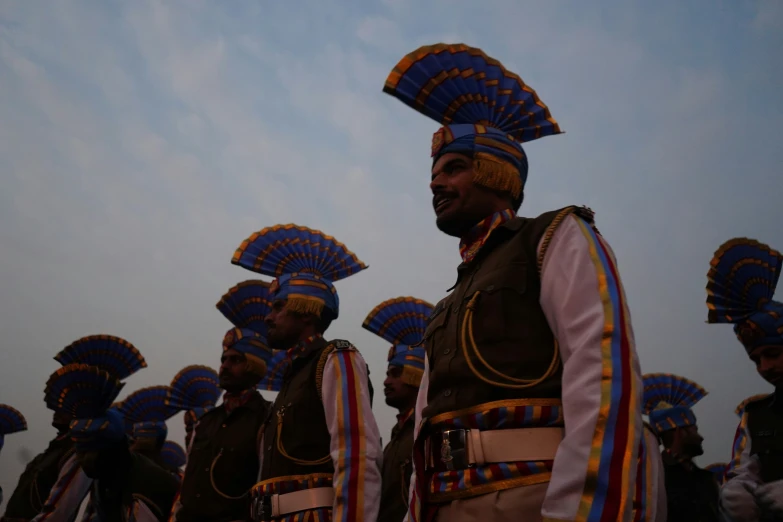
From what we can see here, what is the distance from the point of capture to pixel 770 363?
588 centimetres

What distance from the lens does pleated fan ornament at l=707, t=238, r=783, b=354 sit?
6410 mm

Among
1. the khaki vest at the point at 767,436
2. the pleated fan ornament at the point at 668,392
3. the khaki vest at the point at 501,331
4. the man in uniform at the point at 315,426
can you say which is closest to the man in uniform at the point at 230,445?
the man in uniform at the point at 315,426

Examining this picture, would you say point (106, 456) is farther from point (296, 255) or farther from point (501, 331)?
point (501, 331)

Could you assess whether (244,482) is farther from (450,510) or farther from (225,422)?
(450,510)

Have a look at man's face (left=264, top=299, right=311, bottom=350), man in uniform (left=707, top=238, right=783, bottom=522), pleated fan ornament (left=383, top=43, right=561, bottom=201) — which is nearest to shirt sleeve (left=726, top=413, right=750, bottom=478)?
man in uniform (left=707, top=238, right=783, bottom=522)

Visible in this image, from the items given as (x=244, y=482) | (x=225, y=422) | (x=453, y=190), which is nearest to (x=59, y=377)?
(x=225, y=422)

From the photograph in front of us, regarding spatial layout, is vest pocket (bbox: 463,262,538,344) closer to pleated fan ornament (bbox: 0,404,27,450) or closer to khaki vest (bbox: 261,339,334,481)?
khaki vest (bbox: 261,339,334,481)

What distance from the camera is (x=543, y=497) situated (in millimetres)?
2021

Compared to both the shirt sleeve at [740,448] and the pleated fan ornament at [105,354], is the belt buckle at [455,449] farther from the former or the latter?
the pleated fan ornament at [105,354]

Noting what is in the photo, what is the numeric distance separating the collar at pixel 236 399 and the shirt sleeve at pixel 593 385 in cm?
435

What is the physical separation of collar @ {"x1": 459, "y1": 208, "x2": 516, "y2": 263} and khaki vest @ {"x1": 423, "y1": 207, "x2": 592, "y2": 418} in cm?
18

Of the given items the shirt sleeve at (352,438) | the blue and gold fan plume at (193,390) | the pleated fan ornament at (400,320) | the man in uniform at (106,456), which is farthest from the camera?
the blue and gold fan plume at (193,390)

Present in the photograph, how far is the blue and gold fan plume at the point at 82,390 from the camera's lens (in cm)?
715

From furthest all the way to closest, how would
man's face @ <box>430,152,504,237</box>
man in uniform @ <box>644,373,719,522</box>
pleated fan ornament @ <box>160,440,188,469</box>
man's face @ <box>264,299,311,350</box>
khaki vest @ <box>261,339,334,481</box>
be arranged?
pleated fan ornament @ <box>160,440,188,469</box>
man in uniform @ <box>644,373,719,522</box>
man's face @ <box>264,299,311,350</box>
khaki vest @ <box>261,339,334,481</box>
man's face @ <box>430,152,504,237</box>
